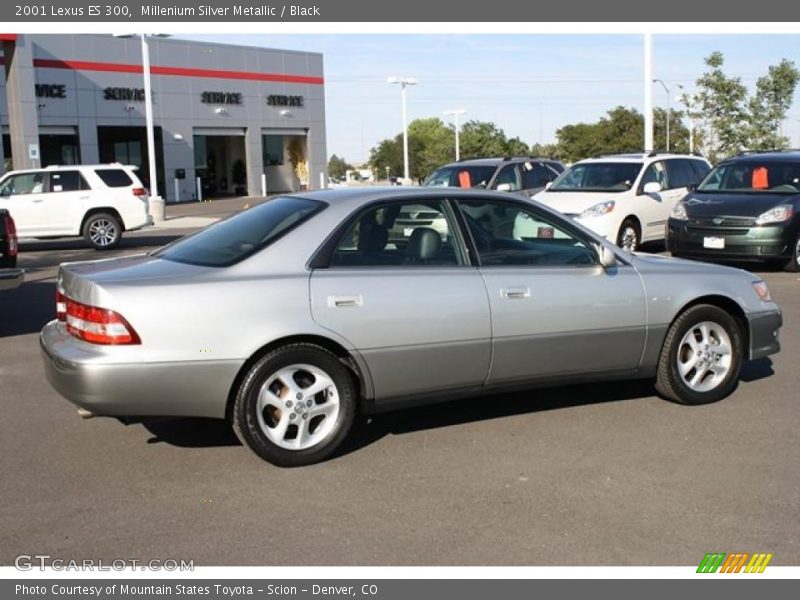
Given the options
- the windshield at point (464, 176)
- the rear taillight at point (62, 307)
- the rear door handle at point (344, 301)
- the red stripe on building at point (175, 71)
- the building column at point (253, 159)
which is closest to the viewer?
the rear door handle at point (344, 301)

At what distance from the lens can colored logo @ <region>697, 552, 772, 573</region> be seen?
156 inches

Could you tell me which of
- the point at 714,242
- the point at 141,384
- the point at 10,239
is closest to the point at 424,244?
the point at 141,384

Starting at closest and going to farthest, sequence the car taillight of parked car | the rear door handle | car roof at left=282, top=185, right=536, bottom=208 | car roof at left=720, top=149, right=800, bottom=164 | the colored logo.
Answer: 1. the colored logo
2. the rear door handle
3. car roof at left=282, top=185, right=536, bottom=208
4. the car taillight of parked car
5. car roof at left=720, top=149, right=800, bottom=164

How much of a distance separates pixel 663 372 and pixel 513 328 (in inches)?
51.1

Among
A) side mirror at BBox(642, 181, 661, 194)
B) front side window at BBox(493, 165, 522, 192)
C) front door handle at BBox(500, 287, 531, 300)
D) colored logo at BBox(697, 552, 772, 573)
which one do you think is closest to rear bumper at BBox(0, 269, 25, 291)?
front door handle at BBox(500, 287, 531, 300)

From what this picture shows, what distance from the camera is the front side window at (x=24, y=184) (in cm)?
1955

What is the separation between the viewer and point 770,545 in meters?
4.15

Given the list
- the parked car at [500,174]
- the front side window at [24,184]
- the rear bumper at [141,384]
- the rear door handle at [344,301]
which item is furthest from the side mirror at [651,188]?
the front side window at [24,184]

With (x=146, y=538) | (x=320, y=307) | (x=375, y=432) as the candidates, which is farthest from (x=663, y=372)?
(x=146, y=538)

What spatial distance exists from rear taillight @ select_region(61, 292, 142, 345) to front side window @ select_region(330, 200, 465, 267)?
126cm

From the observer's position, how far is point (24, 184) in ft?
64.4

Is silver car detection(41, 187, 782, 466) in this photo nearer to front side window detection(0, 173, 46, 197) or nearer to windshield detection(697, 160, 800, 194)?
windshield detection(697, 160, 800, 194)

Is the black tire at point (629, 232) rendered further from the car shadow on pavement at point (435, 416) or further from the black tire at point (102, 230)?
the black tire at point (102, 230)

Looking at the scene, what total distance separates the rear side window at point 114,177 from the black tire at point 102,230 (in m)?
0.70
